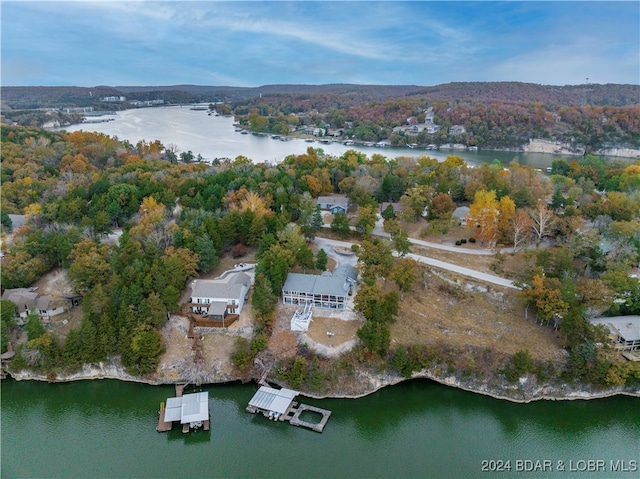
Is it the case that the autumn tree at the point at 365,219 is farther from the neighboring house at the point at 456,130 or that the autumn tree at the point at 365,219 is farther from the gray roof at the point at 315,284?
the neighboring house at the point at 456,130

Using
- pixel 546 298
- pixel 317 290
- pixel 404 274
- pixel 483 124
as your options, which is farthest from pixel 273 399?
pixel 483 124

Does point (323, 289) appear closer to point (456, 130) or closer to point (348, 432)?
point (348, 432)

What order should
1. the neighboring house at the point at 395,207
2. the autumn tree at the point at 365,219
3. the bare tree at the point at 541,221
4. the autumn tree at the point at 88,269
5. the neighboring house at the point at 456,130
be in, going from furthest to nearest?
the neighboring house at the point at 456,130 → the neighboring house at the point at 395,207 → the autumn tree at the point at 365,219 → the bare tree at the point at 541,221 → the autumn tree at the point at 88,269

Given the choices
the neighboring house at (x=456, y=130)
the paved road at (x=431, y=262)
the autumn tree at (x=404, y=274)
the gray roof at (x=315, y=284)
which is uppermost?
the neighboring house at (x=456, y=130)

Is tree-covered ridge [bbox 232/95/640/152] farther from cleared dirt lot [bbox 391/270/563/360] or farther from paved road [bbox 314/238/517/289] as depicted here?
cleared dirt lot [bbox 391/270/563/360]

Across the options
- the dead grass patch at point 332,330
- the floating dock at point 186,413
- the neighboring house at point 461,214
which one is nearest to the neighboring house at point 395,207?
the neighboring house at point 461,214
